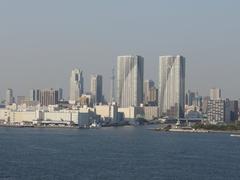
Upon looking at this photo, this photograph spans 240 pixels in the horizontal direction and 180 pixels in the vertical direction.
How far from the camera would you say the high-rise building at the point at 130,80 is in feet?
341

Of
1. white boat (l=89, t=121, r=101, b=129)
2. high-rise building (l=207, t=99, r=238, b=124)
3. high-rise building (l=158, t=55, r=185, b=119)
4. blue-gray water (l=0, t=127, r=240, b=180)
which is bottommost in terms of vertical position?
blue-gray water (l=0, t=127, r=240, b=180)

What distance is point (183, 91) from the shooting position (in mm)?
106438

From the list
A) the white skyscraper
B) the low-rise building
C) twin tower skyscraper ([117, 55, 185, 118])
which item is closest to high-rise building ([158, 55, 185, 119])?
twin tower skyscraper ([117, 55, 185, 118])

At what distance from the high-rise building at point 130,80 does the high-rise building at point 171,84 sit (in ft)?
10.4

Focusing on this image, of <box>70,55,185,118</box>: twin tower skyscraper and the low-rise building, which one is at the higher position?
<box>70,55,185,118</box>: twin tower skyscraper

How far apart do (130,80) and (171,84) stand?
6384 mm

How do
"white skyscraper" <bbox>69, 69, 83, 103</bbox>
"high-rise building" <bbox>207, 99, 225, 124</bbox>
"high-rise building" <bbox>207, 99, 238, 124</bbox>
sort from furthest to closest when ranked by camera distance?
"white skyscraper" <bbox>69, 69, 83, 103</bbox> → "high-rise building" <bbox>207, 99, 225, 124</bbox> → "high-rise building" <bbox>207, 99, 238, 124</bbox>

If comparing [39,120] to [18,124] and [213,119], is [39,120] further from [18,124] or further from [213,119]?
[213,119]

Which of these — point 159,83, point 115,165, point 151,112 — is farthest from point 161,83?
point 115,165

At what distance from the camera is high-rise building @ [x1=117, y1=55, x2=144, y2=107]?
103938 mm

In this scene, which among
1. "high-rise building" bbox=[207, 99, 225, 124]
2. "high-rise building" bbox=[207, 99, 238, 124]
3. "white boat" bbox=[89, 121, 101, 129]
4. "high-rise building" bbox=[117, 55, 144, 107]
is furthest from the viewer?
"high-rise building" bbox=[117, 55, 144, 107]

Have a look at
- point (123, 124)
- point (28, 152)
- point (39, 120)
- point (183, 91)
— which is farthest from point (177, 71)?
point (28, 152)

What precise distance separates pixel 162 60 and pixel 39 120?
134 ft

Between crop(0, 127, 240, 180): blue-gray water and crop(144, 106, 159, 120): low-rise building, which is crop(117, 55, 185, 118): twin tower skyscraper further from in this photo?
crop(0, 127, 240, 180): blue-gray water
